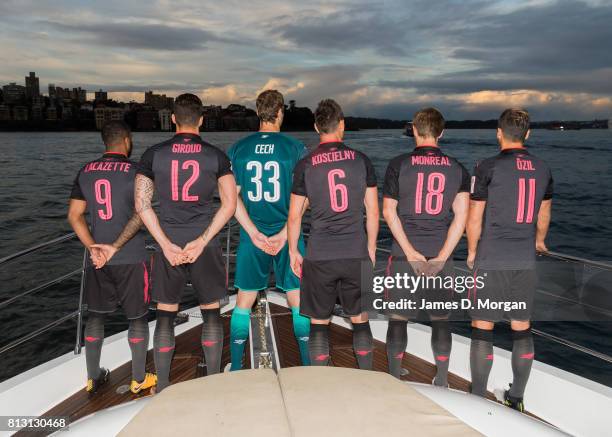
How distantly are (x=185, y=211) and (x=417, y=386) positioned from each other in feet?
6.05

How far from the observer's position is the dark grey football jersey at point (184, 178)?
3.07m

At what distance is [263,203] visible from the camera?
3.52 m

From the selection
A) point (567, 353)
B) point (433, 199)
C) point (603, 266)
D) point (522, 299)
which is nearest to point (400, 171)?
point (433, 199)

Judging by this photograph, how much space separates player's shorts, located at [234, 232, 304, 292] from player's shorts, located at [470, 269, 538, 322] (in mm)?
1320

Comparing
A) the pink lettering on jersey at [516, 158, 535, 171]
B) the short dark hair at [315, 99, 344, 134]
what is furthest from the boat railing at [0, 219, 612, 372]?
the short dark hair at [315, 99, 344, 134]

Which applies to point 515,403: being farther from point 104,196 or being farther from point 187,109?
point 104,196

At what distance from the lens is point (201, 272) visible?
3.27m

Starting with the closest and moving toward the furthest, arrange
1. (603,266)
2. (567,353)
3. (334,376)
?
(334,376) → (603,266) → (567,353)

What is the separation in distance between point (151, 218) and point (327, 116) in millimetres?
1369

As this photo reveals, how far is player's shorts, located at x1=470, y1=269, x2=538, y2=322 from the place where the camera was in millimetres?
3139

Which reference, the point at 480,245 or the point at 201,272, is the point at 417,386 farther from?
the point at 201,272

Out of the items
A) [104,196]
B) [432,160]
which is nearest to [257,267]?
[104,196]

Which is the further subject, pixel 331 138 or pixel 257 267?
pixel 257 267

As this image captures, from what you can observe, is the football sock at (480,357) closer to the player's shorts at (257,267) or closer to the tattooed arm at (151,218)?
the player's shorts at (257,267)
